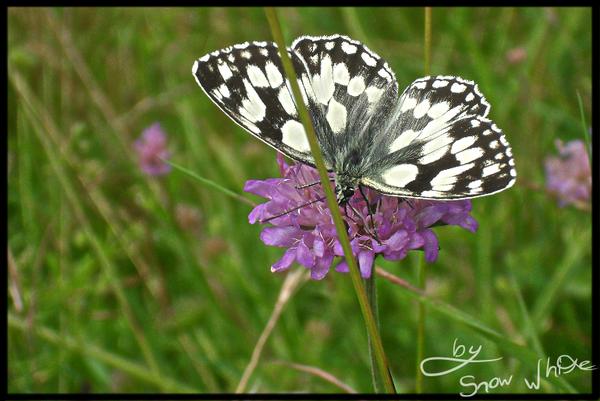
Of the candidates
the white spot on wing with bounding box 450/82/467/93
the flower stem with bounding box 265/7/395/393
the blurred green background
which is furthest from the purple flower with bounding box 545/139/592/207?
the flower stem with bounding box 265/7/395/393

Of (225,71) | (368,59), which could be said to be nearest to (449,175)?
(368,59)

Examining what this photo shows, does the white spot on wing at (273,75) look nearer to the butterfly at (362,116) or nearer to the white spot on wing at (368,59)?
the butterfly at (362,116)

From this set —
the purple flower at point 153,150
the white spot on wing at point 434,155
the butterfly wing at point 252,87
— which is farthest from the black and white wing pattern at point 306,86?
the purple flower at point 153,150

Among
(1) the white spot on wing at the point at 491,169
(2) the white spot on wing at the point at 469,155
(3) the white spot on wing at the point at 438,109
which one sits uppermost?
(3) the white spot on wing at the point at 438,109

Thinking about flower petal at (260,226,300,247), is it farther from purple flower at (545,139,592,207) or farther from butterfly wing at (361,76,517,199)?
purple flower at (545,139,592,207)

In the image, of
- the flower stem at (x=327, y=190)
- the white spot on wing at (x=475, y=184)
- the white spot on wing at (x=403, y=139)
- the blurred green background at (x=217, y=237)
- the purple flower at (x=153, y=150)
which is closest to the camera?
the flower stem at (x=327, y=190)
